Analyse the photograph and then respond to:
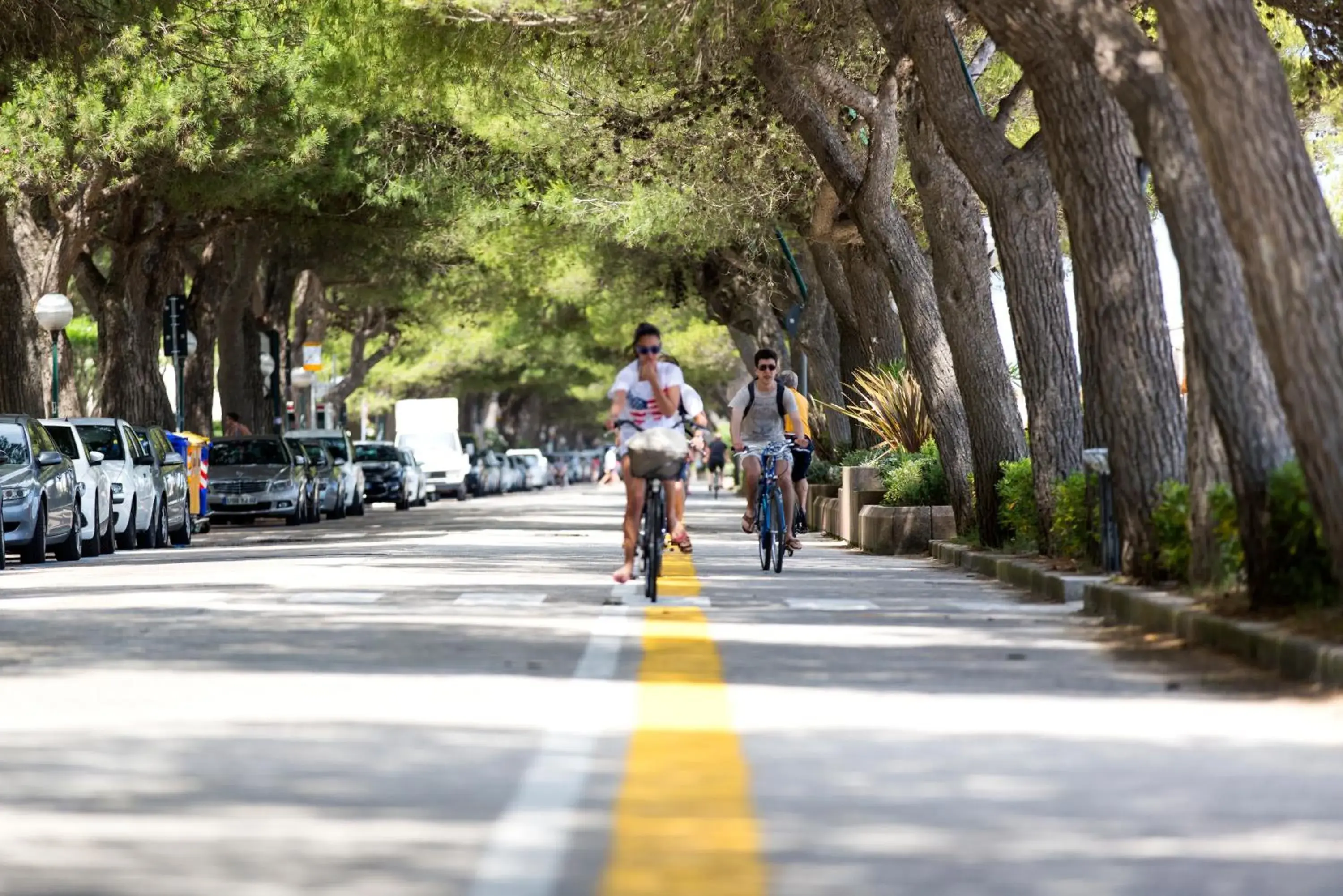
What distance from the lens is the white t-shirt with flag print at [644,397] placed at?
720 inches

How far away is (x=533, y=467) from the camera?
97688mm

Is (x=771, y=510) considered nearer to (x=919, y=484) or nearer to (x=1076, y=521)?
(x=1076, y=521)

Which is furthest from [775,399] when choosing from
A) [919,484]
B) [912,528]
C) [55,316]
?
[55,316]

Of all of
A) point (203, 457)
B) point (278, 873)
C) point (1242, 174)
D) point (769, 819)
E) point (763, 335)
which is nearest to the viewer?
point (278, 873)

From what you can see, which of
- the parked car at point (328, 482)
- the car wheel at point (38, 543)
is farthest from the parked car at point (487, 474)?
the car wheel at point (38, 543)

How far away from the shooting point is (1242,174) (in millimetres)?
12148

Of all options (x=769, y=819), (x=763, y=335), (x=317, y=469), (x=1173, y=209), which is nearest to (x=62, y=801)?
(x=769, y=819)

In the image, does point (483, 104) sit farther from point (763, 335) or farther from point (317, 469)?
point (763, 335)

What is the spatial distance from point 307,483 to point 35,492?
1808 centimetres

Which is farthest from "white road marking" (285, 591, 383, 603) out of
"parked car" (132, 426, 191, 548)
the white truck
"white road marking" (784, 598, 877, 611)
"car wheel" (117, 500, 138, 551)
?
the white truck

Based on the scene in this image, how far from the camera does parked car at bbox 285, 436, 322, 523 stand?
42.5 metres

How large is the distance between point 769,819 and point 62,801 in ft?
7.07

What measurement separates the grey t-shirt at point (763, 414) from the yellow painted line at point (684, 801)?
10.3 m

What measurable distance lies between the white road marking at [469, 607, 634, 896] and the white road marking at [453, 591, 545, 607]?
6.66 meters
